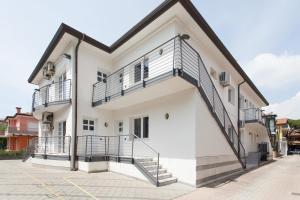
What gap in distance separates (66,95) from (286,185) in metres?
11.1

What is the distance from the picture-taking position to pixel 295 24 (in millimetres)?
12242

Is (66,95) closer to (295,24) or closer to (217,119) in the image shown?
(217,119)

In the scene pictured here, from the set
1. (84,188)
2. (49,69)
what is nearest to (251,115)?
(49,69)

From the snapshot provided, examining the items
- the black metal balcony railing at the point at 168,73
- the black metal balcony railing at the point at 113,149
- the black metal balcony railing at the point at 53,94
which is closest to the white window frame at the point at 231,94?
the black metal balcony railing at the point at 168,73

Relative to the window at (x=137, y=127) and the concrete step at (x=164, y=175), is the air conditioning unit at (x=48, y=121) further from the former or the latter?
the concrete step at (x=164, y=175)

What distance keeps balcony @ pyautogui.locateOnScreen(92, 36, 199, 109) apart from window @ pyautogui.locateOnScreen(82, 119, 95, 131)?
→ 105 centimetres

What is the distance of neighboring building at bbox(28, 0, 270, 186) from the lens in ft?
31.6

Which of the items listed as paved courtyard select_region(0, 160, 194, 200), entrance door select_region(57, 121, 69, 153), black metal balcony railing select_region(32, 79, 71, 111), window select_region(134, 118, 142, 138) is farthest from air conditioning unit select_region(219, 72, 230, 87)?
entrance door select_region(57, 121, 69, 153)

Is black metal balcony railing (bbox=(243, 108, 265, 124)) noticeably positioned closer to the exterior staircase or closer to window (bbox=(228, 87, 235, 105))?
window (bbox=(228, 87, 235, 105))

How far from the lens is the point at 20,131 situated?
35906mm

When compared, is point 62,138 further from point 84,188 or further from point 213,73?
point 213,73

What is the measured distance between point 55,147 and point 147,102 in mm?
6205

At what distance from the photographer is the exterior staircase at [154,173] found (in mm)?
9000

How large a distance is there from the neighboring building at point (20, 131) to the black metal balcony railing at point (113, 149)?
27.0 m
